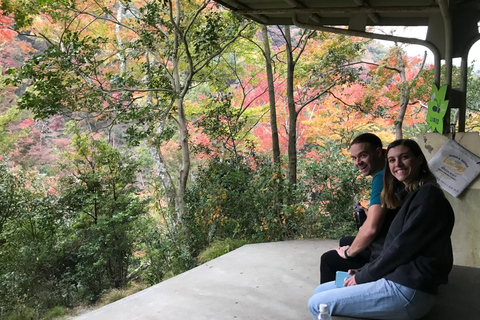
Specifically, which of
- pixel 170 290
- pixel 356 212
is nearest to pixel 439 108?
pixel 356 212

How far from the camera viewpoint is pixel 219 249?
4.79 m

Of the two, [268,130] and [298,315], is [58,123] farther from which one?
[298,315]

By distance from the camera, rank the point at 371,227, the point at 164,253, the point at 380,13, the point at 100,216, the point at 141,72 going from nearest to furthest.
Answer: the point at 371,227 < the point at 380,13 < the point at 164,253 < the point at 100,216 < the point at 141,72

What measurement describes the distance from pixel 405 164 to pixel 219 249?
351 centimetres

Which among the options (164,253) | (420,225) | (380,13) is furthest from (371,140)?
(164,253)

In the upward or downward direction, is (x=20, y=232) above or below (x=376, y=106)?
below

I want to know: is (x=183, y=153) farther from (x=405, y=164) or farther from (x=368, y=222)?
(x=405, y=164)

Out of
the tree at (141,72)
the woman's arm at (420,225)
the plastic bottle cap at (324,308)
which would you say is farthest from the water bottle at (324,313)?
the tree at (141,72)

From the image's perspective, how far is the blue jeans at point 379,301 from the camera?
1.49 m

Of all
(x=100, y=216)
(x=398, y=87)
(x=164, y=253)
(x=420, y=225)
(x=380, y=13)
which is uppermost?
(x=380, y=13)

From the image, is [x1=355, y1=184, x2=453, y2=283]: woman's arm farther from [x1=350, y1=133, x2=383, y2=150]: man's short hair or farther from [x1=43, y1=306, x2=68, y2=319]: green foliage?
[x1=43, y1=306, x2=68, y2=319]: green foliage

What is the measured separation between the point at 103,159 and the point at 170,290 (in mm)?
3959

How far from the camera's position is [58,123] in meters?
14.4

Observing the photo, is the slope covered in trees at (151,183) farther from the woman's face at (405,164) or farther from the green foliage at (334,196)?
the woman's face at (405,164)
